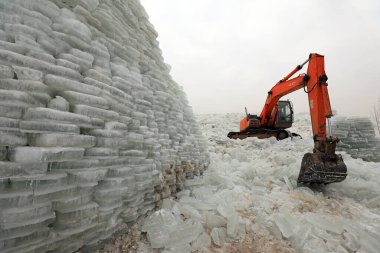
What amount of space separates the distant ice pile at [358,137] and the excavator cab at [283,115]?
8.19 ft

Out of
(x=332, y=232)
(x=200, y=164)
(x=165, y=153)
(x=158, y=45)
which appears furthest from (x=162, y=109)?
(x=332, y=232)

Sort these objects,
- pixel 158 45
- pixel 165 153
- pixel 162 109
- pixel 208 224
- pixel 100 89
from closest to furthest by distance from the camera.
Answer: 1. pixel 100 89
2. pixel 208 224
3. pixel 165 153
4. pixel 162 109
5. pixel 158 45

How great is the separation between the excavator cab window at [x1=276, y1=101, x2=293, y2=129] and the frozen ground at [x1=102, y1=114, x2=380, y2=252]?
417 cm

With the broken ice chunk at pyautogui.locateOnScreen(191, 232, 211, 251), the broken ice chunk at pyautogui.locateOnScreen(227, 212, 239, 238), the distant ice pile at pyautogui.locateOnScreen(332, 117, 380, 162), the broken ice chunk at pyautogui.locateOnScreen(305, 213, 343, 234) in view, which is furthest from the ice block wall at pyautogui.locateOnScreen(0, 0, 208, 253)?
the distant ice pile at pyautogui.locateOnScreen(332, 117, 380, 162)

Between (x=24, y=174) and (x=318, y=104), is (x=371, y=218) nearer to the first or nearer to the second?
(x=318, y=104)

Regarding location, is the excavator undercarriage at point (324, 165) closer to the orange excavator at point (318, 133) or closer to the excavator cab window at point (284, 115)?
the orange excavator at point (318, 133)

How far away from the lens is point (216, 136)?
38.5 feet

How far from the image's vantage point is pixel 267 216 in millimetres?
3705

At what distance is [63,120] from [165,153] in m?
2.02

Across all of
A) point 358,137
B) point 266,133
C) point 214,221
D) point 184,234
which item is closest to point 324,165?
point 214,221

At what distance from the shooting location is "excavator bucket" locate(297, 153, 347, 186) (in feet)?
15.2

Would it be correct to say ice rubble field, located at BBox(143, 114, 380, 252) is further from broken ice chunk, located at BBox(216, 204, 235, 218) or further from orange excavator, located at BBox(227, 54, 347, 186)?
orange excavator, located at BBox(227, 54, 347, 186)

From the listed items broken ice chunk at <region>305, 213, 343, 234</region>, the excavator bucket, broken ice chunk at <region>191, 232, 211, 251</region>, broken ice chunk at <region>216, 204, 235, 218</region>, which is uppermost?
the excavator bucket

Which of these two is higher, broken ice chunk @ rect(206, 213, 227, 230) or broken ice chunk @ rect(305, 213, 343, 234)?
broken ice chunk @ rect(206, 213, 227, 230)
